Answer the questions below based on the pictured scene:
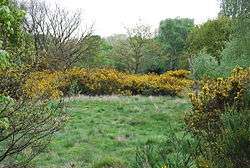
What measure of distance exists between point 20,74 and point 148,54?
157 feet

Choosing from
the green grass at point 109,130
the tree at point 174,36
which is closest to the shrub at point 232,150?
the green grass at point 109,130

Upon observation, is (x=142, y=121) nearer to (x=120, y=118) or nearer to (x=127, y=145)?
(x=120, y=118)

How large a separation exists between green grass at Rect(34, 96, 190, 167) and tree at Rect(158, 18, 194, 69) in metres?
36.6

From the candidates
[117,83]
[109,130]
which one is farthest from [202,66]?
[109,130]

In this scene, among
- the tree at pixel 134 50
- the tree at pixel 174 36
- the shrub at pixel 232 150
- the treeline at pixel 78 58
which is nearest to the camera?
the shrub at pixel 232 150

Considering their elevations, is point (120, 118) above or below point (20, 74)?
below

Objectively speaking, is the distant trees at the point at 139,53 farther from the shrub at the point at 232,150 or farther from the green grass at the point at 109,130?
the shrub at the point at 232,150

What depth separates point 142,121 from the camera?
1858 cm

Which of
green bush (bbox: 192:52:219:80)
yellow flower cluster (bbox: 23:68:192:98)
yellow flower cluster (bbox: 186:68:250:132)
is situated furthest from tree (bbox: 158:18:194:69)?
yellow flower cluster (bbox: 186:68:250:132)

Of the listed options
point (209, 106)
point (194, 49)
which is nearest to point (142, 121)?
point (209, 106)

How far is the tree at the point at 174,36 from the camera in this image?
201 feet

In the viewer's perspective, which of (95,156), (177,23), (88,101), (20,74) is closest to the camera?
(20,74)

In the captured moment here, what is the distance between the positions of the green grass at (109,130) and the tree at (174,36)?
36.6 m

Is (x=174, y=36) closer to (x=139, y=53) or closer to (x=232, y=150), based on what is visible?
(x=139, y=53)
